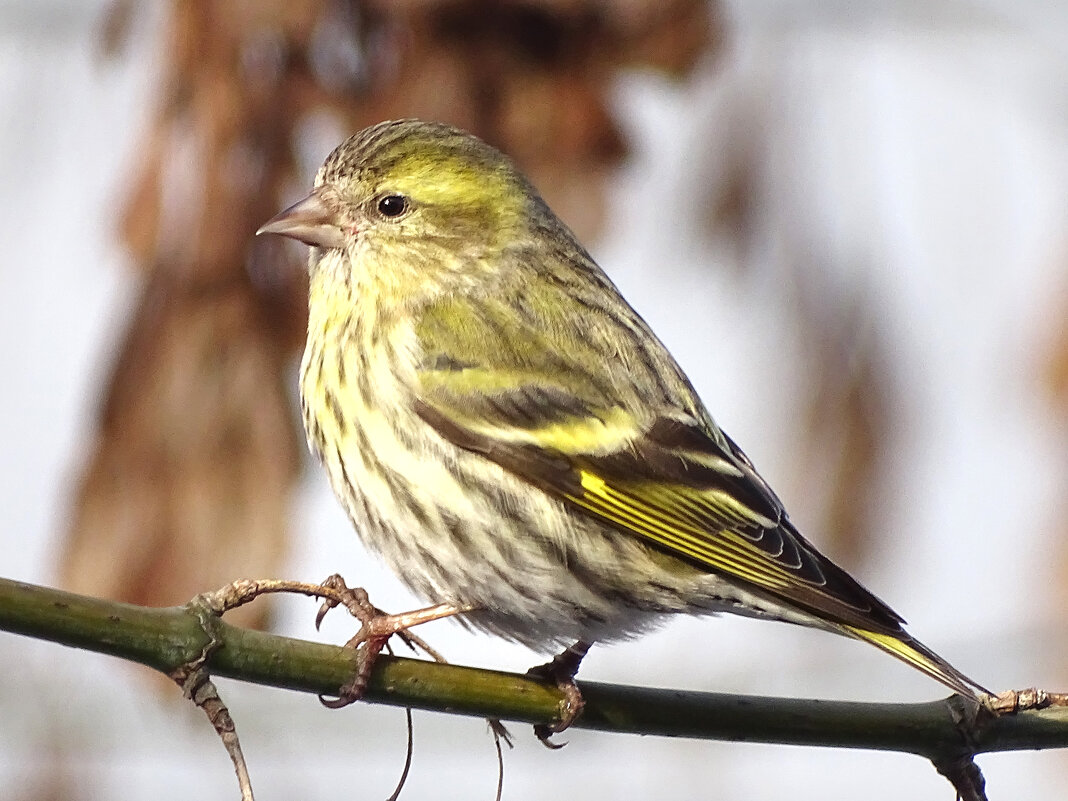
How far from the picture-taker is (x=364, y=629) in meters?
3.36

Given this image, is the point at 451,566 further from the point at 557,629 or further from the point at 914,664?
the point at 914,664

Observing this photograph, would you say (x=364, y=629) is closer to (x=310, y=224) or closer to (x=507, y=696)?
(x=507, y=696)

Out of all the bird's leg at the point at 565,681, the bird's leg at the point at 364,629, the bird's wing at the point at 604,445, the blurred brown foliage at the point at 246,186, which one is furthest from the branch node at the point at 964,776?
the blurred brown foliage at the point at 246,186

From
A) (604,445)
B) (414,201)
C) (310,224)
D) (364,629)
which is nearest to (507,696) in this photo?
(364,629)

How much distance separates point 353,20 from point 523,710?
243cm

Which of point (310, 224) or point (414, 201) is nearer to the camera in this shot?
point (310, 224)

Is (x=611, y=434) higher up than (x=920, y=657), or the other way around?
(x=611, y=434)

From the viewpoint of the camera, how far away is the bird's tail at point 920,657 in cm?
347

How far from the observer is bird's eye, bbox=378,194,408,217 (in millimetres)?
4844

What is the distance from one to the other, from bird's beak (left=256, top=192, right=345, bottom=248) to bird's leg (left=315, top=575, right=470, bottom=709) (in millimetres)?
1270

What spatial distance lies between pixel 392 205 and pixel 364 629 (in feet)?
6.11

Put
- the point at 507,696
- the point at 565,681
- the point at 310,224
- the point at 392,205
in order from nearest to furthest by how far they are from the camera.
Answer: the point at 507,696 → the point at 565,681 → the point at 310,224 → the point at 392,205

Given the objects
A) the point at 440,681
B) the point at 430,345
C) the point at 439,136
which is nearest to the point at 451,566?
the point at 430,345

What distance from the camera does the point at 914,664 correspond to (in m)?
3.70
